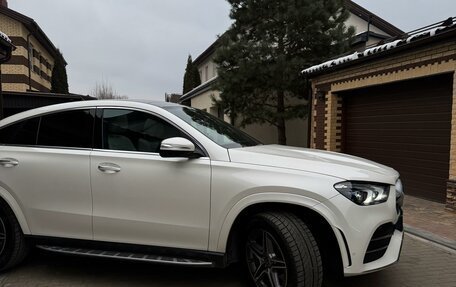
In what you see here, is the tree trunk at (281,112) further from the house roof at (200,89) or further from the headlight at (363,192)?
the headlight at (363,192)

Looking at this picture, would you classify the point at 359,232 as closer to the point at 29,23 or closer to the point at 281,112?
the point at 281,112

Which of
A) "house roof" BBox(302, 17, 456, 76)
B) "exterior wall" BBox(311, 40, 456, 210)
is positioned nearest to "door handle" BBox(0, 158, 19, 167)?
"exterior wall" BBox(311, 40, 456, 210)

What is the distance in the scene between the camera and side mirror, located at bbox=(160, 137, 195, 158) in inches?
131

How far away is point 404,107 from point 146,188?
277 inches

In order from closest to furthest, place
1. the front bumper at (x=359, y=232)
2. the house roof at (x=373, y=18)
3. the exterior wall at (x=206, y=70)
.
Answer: the front bumper at (x=359, y=232)
the house roof at (x=373, y=18)
the exterior wall at (x=206, y=70)

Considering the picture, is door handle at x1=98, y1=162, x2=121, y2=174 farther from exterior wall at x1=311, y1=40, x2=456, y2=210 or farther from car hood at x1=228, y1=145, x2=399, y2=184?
exterior wall at x1=311, y1=40, x2=456, y2=210

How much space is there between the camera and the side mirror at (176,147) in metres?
3.34

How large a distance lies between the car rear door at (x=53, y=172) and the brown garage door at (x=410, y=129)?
6.66m

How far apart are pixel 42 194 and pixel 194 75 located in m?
28.0

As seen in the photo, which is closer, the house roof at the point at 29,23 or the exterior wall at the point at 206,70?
the house roof at the point at 29,23

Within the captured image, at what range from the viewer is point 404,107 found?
29.1 ft

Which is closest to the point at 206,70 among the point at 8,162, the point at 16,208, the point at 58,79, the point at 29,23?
the point at 58,79

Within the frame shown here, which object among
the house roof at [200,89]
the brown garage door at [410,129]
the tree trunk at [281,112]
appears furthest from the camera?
the house roof at [200,89]

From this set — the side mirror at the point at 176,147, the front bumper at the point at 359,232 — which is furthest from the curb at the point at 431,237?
the side mirror at the point at 176,147
